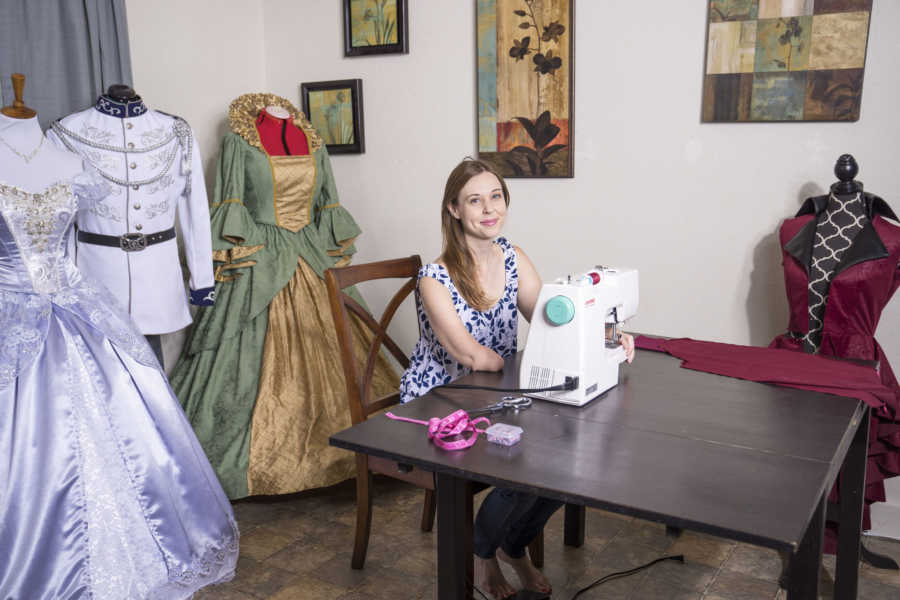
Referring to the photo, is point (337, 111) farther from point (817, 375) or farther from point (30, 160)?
point (817, 375)

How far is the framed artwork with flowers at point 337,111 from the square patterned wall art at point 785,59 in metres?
1.52

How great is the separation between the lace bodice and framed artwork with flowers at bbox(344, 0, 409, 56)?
1.48m

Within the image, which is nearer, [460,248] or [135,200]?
[460,248]

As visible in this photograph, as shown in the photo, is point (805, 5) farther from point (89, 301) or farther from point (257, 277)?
point (89, 301)

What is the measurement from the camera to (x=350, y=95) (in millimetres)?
3303

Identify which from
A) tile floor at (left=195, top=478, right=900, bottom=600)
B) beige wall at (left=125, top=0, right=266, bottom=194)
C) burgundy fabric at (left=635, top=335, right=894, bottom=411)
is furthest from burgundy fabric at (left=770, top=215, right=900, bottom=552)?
beige wall at (left=125, top=0, right=266, bottom=194)

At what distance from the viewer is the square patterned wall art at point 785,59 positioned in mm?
2336

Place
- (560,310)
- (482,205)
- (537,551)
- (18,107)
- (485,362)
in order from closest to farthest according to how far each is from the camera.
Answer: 1. (560,310)
2. (485,362)
3. (482,205)
4. (18,107)
5. (537,551)

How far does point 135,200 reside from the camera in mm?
2346

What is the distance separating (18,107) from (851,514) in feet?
8.26

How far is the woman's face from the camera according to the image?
1960 millimetres

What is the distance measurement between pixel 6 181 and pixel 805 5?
2.50 meters

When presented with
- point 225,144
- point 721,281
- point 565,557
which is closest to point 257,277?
point 225,144

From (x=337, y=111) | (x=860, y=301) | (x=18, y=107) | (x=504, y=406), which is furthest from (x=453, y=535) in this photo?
(x=337, y=111)
